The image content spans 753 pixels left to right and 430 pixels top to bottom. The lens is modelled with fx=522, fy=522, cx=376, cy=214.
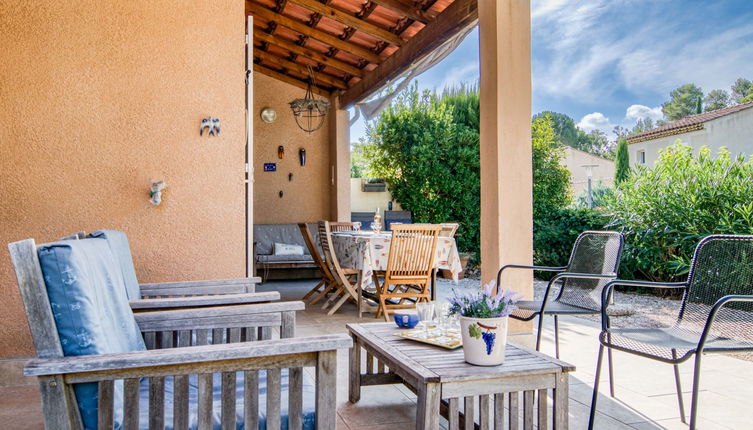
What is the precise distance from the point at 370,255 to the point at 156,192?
2.10 m

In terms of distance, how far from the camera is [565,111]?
122 ft

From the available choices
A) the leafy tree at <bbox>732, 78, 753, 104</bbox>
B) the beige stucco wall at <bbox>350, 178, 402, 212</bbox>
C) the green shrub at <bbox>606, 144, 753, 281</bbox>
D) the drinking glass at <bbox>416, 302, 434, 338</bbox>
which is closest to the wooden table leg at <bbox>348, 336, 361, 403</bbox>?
the drinking glass at <bbox>416, 302, 434, 338</bbox>

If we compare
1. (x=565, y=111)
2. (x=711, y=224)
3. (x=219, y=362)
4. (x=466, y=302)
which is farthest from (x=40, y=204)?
(x=565, y=111)

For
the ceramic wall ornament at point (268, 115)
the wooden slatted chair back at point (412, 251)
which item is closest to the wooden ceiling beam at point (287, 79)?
the ceramic wall ornament at point (268, 115)

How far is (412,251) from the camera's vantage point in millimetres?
4727

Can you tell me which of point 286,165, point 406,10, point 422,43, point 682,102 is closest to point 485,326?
point 406,10

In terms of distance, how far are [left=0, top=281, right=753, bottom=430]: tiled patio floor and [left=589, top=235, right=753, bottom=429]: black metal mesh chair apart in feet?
0.62

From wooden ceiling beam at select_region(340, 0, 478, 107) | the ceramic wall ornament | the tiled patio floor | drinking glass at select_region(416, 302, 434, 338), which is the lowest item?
the tiled patio floor

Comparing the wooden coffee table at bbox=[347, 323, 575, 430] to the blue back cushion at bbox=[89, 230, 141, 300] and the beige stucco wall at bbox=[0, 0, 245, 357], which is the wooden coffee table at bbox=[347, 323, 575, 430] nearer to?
the blue back cushion at bbox=[89, 230, 141, 300]

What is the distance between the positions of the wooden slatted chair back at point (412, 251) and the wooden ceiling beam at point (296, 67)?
177 inches

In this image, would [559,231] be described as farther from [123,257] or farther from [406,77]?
[123,257]

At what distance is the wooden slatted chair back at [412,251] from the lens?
4633 mm

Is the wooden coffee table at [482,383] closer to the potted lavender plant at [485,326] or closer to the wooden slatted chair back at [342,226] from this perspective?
the potted lavender plant at [485,326]

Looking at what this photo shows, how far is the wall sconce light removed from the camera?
10.5 feet
